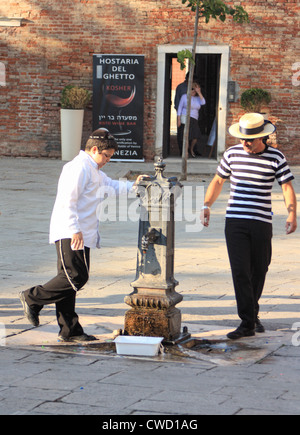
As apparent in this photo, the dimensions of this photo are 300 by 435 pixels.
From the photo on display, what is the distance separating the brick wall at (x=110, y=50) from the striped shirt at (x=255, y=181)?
12908 mm

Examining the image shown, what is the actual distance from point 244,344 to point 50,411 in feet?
6.73

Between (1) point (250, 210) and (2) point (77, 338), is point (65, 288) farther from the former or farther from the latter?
(1) point (250, 210)

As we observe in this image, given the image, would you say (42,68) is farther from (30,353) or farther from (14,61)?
(30,353)

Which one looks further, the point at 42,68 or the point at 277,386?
the point at 42,68

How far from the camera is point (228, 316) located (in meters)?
6.66

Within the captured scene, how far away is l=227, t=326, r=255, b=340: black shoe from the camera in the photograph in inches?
236

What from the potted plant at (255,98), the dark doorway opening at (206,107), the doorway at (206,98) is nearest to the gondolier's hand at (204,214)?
the potted plant at (255,98)

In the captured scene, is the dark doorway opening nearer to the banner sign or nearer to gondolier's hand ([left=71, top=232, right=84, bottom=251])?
the banner sign

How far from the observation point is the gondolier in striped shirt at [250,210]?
607 cm

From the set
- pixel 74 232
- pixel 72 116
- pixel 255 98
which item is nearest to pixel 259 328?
pixel 74 232

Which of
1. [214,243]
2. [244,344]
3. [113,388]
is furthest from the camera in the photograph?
[214,243]

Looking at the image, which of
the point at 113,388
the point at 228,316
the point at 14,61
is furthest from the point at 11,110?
the point at 113,388

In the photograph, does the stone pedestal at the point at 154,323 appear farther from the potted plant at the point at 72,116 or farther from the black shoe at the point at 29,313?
the potted plant at the point at 72,116
